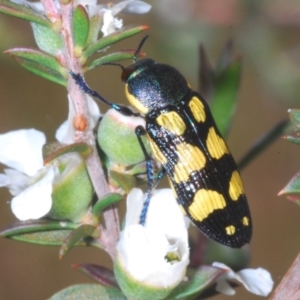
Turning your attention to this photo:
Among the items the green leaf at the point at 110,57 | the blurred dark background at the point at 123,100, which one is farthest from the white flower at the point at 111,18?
the blurred dark background at the point at 123,100

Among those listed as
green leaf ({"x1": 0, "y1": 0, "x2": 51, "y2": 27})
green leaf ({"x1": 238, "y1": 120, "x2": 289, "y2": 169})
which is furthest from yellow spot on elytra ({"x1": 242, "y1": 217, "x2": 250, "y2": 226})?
green leaf ({"x1": 0, "y1": 0, "x2": 51, "y2": 27})

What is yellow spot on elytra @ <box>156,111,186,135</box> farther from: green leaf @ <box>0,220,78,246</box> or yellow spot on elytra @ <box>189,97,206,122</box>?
green leaf @ <box>0,220,78,246</box>

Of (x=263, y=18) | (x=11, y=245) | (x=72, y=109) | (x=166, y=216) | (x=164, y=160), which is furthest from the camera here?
(x=11, y=245)

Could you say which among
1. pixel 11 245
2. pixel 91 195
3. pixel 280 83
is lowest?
pixel 11 245

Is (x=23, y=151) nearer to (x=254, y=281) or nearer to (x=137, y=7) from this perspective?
(x=137, y=7)

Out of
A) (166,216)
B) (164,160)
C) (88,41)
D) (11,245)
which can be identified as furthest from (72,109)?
(11,245)

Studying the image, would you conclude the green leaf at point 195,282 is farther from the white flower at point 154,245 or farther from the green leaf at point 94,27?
the green leaf at point 94,27

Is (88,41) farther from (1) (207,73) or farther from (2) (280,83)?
(2) (280,83)
